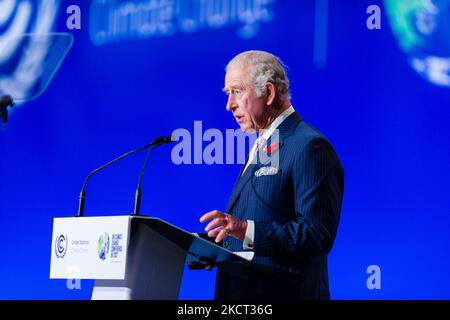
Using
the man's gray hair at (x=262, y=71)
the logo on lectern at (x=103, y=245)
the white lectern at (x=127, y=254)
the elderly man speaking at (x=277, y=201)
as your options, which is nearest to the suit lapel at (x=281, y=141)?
the elderly man speaking at (x=277, y=201)

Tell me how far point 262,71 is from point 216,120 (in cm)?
147

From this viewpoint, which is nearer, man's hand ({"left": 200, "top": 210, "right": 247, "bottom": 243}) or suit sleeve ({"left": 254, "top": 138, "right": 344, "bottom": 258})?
man's hand ({"left": 200, "top": 210, "right": 247, "bottom": 243})

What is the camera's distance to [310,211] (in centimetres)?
240

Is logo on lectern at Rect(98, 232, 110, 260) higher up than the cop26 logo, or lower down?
lower down

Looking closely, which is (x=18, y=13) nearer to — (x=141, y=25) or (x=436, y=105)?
(x=141, y=25)

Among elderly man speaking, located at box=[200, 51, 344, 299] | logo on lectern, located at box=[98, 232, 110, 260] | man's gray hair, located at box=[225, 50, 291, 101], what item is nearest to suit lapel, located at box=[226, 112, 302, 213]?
elderly man speaking, located at box=[200, 51, 344, 299]

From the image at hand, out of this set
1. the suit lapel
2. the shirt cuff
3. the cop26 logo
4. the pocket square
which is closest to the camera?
the shirt cuff

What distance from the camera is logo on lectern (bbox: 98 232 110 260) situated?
7.19 feet

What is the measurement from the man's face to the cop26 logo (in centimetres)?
202

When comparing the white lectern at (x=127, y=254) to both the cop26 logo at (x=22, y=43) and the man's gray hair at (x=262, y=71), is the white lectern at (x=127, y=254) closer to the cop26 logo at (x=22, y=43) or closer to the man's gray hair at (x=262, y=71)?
the man's gray hair at (x=262, y=71)

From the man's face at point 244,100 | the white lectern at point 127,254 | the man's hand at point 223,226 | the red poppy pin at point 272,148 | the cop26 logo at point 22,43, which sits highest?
the cop26 logo at point 22,43

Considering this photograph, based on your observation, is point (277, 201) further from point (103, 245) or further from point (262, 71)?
point (103, 245)

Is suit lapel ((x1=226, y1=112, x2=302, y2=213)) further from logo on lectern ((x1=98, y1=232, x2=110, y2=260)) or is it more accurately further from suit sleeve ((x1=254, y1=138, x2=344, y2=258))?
logo on lectern ((x1=98, y1=232, x2=110, y2=260))

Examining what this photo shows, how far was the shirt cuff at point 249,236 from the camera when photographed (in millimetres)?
2322
